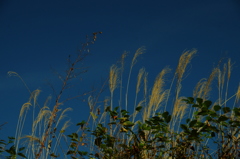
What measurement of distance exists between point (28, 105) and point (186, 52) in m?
2.13

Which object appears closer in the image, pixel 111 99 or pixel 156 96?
pixel 156 96

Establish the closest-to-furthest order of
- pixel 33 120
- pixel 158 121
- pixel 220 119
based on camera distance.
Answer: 1. pixel 220 119
2. pixel 158 121
3. pixel 33 120

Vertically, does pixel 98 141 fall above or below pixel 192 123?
above

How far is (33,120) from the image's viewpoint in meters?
3.94

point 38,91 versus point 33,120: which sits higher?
point 38,91

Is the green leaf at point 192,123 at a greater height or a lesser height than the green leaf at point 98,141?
lesser

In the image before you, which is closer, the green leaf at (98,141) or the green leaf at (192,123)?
the green leaf at (192,123)

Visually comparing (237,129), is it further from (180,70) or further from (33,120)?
(33,120)

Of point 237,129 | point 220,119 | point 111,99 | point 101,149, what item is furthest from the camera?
point 111,99

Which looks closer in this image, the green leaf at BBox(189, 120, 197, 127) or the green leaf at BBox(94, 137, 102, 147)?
the green leaf at BBox(189, 120, 197, 127)

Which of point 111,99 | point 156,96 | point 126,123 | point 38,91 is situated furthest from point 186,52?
point 38,91

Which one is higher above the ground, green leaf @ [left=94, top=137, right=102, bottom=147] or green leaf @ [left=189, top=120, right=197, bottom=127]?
green leaf @ [left=94, top=137, right=102, bottom=147]

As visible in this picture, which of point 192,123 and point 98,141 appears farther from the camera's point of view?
point 98,141

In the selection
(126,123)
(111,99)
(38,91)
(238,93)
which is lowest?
(126,123)
